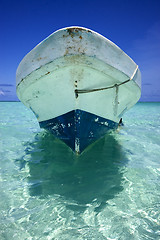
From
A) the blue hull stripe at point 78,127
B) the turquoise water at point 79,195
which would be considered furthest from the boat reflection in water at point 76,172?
the blue hull stripe at point 78,127

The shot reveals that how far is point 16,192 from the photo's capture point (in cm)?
218

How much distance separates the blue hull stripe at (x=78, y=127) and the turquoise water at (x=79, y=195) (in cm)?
36

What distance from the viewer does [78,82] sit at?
8.68 feet

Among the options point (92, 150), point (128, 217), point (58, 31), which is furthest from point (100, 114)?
point (128, 217)

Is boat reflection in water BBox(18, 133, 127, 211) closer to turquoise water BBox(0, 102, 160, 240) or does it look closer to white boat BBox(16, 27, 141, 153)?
turquoise water BBox(0, 102, 160, 240)

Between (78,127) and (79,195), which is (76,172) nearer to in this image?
(79,195)

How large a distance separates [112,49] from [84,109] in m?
0.97

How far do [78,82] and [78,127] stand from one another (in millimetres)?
728

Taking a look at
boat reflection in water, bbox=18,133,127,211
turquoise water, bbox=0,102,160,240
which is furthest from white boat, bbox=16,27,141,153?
turquoise water, bbox=0,102,160,240

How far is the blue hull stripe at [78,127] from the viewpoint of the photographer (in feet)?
9.70

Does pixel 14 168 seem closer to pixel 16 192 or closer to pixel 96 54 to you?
pixel 16 192

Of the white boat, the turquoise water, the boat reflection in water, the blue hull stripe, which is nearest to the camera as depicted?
the turquoise water

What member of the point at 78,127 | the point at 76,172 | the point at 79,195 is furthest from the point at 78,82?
the point at 79,195

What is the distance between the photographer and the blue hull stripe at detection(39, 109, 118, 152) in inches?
116
